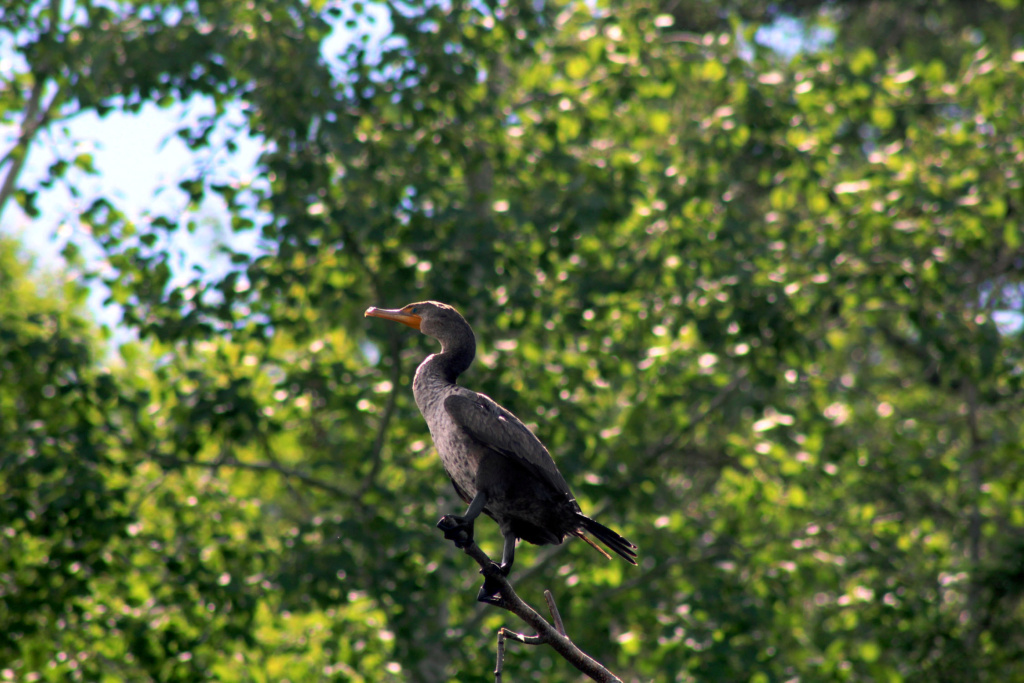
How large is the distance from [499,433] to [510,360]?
12.2 feet

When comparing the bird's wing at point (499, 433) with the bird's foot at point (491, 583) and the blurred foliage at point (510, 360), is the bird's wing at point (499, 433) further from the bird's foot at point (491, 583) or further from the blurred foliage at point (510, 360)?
the blurred foliage at point (510, 360)

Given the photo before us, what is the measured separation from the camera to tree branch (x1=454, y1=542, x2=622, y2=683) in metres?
2.85

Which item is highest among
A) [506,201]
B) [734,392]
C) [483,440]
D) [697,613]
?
[506,201]

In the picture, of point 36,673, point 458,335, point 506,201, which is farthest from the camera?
point 506,201

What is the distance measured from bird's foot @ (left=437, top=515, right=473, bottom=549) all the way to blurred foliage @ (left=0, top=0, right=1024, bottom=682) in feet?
10.5

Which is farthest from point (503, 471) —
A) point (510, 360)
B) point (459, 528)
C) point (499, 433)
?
point (510, 360)

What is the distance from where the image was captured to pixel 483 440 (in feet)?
9.95

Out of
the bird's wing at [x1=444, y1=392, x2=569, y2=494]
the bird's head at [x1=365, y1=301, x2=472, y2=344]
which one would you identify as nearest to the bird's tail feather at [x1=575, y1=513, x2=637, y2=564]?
the bird's wing at [x1=444, y1=392, x2=569, y2=494]

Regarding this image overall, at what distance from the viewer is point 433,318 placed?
3.37 meters

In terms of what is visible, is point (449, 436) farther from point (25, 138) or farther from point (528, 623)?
point (25, 138)

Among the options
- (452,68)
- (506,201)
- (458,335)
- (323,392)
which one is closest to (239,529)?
(323,392)

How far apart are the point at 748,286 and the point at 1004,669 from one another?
10.7ft

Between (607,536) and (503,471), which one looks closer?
(607,536)

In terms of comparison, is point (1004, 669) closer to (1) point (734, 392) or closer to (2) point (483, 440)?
(1) point (734, 392)
